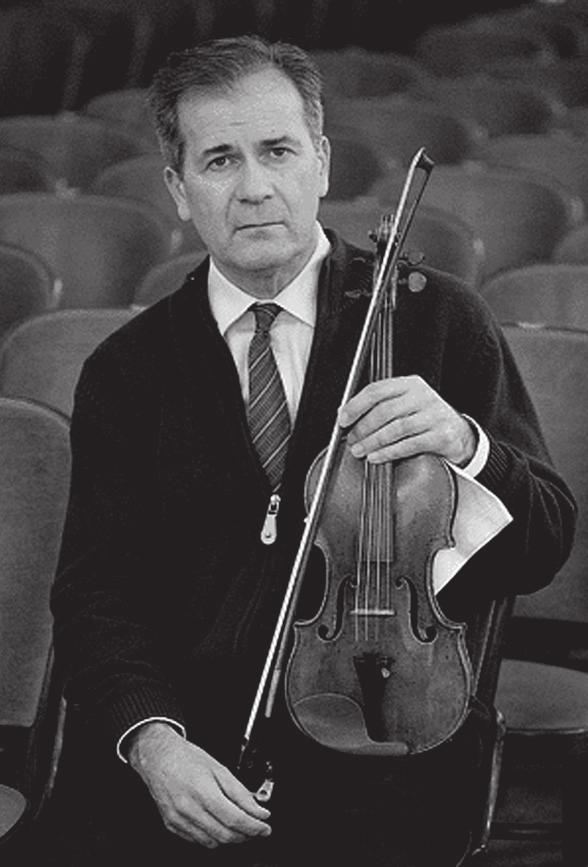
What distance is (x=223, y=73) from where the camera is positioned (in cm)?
207

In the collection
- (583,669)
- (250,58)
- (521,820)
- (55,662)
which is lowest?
(521,820)

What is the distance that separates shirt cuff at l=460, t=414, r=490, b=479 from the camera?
6.22 feet

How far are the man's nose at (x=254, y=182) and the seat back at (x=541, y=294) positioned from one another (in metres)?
1.21

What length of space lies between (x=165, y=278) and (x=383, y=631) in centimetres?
145

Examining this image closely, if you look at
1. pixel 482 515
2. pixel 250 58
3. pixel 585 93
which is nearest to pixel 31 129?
pixel 585 93

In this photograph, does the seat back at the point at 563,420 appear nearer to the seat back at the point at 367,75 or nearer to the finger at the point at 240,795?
the finger at the point at 240,795

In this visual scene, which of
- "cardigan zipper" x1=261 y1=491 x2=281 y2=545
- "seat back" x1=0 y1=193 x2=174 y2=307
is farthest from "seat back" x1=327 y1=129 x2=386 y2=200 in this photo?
"cardigan zipper" x1=261 y1=491 x2=281 y2=545

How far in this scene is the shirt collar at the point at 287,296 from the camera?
213 centimetres

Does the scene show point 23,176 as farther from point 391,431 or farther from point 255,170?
point 391,431

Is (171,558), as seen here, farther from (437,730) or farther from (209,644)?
(437,730)

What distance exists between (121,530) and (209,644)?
178 mm

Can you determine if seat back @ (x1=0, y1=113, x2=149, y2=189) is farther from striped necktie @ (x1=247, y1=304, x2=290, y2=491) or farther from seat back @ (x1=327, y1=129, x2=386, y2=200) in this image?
striped necktie @ (x1=247, y1=304, x2=290, y2=491)

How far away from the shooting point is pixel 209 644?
79.9 inches

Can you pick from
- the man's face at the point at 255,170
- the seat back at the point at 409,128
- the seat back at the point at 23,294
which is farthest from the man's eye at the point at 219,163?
the seat back at the point at 409,128
